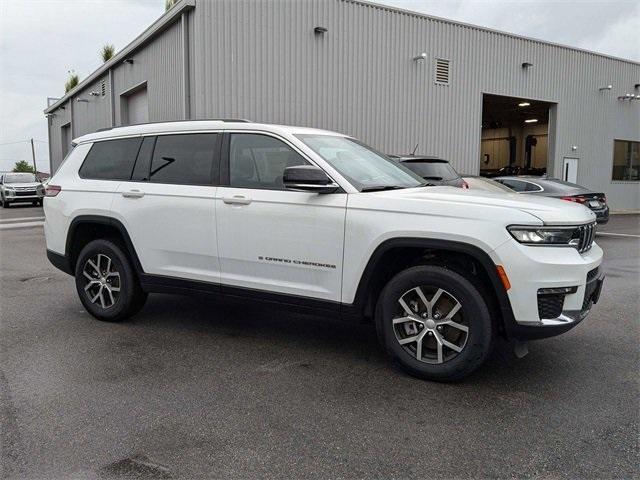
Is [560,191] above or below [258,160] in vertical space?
below

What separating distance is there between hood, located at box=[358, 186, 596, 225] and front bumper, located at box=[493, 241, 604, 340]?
0.22m

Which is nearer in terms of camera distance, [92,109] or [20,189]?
[92,109]

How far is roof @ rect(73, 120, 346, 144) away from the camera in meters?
4.66

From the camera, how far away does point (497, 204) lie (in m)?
3.72

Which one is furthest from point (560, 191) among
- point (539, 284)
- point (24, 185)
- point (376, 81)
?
point (24, 185)

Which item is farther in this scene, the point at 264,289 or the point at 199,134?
the point at 199,134

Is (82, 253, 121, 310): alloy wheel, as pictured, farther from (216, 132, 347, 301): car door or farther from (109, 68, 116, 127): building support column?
(109, 68, 116, 127): building support column

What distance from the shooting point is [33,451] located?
2922mm

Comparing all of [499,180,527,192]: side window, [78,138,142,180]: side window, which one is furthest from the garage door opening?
[78,138,142,180]: side window

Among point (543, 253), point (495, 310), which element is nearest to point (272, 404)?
point (495, 310)

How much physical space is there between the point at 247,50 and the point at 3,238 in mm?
7331

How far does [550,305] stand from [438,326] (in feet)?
2.41

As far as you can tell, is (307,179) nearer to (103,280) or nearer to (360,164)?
(360,164)

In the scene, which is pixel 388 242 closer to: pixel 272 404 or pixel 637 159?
pixel 272 404
